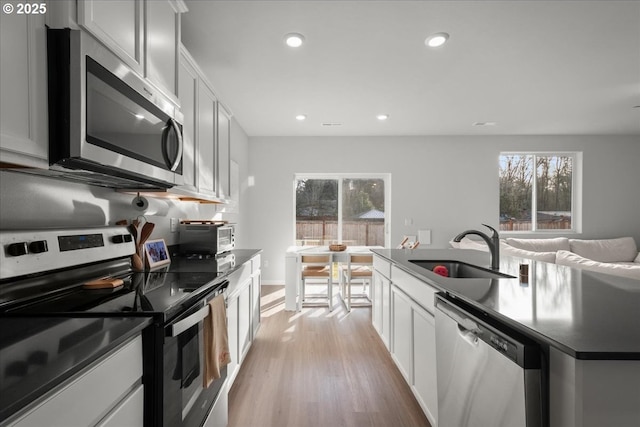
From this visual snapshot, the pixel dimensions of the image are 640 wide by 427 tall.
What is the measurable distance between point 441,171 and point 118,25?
5.15 meters

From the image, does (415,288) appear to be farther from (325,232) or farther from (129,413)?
(325,232)

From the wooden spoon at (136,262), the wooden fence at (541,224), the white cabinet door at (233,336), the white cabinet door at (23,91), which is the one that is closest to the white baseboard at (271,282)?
the white cabinet door at (233,336)

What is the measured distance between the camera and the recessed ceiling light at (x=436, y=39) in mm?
2392

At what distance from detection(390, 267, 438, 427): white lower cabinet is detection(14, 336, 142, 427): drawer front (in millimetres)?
1296

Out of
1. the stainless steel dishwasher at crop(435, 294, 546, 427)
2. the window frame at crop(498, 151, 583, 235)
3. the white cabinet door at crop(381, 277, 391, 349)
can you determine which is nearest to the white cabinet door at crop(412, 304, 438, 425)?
the stainless steel dishwasher at crop(435, 294, 546, 427)

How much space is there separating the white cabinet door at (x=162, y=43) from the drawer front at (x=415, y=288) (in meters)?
1.71

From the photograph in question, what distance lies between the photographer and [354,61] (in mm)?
2820

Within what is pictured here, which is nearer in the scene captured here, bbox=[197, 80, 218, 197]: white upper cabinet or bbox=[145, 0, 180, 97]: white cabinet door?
bbox=[145, 0, 180, 97]: white cabinet door

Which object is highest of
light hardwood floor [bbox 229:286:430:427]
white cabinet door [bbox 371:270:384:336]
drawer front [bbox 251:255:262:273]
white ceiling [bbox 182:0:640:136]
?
white ceiling [bbox 182:0:640:136]

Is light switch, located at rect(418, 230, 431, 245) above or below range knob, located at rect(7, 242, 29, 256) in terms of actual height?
below

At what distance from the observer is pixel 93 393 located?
73 cm

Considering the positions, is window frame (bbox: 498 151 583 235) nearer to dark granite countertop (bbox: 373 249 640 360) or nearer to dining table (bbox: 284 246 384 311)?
dining table (bbox: 284 246 384 311)

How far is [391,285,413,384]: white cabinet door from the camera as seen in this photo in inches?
77.2

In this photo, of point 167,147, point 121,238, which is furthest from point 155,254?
point 167,147
